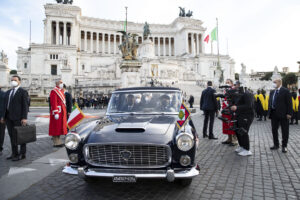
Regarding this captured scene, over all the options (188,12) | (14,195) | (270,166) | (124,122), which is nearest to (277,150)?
(270,166)

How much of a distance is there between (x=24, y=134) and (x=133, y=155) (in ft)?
10.6

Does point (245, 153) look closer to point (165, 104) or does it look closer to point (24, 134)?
point (165, 104)

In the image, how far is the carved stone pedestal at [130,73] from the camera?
55.3 ft

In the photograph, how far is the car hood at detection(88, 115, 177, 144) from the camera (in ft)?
10.7

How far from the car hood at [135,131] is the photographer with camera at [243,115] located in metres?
2.48

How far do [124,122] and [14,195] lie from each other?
2198 mm

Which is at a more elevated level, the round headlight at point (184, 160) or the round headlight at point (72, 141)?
the round headlight at point (72, 141)

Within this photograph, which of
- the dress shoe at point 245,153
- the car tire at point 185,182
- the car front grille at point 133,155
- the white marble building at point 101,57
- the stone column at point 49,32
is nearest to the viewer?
the car front grille at point 133,155

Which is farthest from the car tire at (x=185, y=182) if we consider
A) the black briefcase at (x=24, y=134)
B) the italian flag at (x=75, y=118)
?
the black briefcase at (x=24, y=134)

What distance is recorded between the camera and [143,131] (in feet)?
11.3

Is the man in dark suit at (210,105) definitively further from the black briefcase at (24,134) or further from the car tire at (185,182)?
the black briefcase at (24,134)

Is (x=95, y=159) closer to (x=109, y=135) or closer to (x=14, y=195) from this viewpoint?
(x=109, y=135)

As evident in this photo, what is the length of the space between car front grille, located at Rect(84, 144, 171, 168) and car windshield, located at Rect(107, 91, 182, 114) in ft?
4.55

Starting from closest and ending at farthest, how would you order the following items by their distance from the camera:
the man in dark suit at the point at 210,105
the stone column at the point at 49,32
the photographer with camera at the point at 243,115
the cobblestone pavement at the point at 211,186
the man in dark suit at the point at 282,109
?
the cobblestone pavement at the point at 211,186 → the photographer with camera at the point at 243,115 → the man in dark suit at the point at 282,109 → the man in dark suit at the point at 210,105 → the stone column at the point at 49,32
